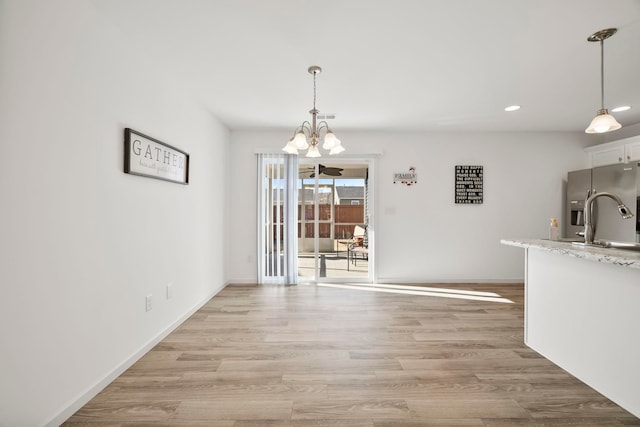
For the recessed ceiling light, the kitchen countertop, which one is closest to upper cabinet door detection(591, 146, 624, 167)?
the recessed ceiling light

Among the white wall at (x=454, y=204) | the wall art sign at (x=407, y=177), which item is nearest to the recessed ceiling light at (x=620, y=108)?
the white wall at (x=454, y=204)

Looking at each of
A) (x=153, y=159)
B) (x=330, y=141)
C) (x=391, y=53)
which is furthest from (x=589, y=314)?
(x=153, y=159)

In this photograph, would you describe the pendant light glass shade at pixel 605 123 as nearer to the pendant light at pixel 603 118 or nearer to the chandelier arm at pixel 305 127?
the pendant light at pixel 603 118

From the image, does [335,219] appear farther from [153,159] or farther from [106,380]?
[106,380]

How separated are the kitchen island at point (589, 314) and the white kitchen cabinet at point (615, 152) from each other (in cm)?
292

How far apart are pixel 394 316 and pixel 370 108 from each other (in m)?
2.42

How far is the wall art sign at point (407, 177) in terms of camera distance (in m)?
4.68

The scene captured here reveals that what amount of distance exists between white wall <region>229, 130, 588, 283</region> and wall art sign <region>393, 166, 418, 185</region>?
7 centimetres

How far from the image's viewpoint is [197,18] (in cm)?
195

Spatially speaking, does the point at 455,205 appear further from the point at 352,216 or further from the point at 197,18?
the point at 197,18

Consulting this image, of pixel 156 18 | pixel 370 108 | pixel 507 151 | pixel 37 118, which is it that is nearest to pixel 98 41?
pixel 156 18

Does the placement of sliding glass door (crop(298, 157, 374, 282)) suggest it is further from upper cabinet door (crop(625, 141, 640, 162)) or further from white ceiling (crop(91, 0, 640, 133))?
upper cabinet door (crop(625, 141, 640, 162))

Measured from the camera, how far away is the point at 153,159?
248 centimetres

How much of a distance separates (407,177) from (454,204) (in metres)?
0.84
